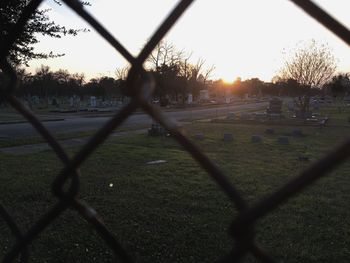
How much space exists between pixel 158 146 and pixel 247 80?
4000 inches

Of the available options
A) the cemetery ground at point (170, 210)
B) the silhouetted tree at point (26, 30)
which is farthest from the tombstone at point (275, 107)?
the silhouetted tree at point (26, 30)

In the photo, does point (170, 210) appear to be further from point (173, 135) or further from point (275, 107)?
point (275, 107)

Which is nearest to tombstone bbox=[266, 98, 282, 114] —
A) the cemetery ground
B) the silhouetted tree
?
the cemetery ground

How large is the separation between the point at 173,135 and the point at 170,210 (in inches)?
248

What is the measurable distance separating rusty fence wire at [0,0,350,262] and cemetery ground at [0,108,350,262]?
4030 millimetres

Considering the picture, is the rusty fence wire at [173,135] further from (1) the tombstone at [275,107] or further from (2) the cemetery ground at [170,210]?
(1) the tombstone at [275,107]

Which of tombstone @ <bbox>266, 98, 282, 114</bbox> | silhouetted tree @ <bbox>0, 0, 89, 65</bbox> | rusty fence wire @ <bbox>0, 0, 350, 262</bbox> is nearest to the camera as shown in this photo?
rusty fence wire @ <bbox>0, 0, 350, 262</bbox>

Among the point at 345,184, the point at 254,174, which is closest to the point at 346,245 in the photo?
the point at 345,184

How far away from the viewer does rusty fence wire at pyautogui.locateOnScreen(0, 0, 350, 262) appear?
560 millimetres

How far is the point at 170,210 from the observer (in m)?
6.91

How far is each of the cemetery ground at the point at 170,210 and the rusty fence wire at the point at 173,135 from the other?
4030mm

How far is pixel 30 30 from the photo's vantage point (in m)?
6.73

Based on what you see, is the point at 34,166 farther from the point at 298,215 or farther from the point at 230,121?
the point at 230,121

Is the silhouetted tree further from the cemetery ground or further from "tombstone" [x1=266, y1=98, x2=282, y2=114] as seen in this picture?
"tombstone" [x1=266, y1=98, x2=282, y2=114]
